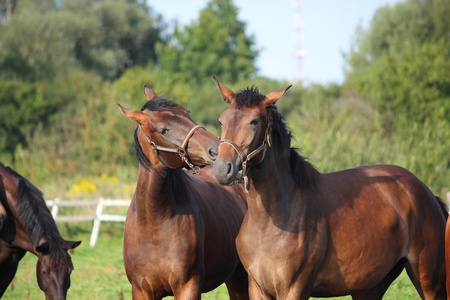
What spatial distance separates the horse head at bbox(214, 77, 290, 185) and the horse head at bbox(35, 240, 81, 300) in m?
1.88

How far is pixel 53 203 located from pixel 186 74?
32.4 meters

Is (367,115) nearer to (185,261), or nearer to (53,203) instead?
(53,203)

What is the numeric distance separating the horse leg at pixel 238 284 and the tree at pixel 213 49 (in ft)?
124

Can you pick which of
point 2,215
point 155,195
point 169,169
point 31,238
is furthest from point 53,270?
point 169,169

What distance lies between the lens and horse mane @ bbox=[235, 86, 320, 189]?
14.3ft

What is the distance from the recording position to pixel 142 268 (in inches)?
191

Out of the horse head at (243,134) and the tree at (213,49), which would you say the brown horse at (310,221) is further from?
the tree at (213,49)

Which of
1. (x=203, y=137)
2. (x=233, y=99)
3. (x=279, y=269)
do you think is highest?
(x=233, y=99)

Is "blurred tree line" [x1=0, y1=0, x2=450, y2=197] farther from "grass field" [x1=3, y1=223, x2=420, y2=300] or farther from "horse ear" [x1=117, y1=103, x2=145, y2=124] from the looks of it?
"horse ear" [x1=117, y1=103, x2=145, y2=124]

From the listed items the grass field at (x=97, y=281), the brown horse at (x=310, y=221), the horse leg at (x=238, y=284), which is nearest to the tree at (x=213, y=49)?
the grass field at (x=97, y=281)

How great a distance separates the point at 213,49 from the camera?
1812 inches

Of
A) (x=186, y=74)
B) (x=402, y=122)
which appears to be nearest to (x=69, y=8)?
(x=186, y=74)

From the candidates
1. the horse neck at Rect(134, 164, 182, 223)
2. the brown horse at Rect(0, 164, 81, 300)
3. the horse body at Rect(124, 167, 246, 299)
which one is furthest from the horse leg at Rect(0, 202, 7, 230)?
the horse neck at Rect(134, 164, 182, 223)

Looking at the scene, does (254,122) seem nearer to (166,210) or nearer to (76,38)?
(166,210)
